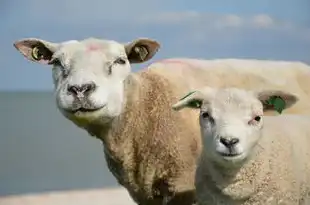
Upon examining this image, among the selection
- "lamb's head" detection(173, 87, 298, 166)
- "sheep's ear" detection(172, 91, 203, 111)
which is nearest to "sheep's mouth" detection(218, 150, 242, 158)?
"lamb's head" detection(173, 87, 298, 166)

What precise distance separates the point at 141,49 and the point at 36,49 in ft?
1.89

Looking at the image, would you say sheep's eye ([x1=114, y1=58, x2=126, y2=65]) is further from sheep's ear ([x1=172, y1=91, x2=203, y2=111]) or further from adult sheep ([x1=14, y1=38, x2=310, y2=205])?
sheep's ear ([x1=172, y1=91, x2=203, y2=111])

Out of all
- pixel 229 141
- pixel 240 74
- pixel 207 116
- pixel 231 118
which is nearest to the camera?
pixel 229 141

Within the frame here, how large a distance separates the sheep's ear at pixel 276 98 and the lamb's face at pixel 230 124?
0.21 ft

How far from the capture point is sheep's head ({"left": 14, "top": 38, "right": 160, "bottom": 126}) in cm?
421

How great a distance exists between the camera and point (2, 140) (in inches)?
822

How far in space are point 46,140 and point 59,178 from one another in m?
6.73

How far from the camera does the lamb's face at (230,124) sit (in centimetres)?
393

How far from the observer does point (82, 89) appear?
4.18 m

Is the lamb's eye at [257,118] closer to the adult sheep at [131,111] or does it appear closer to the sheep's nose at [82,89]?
the adult sheep at [131,111]

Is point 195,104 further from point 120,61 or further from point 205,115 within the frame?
point 120,61

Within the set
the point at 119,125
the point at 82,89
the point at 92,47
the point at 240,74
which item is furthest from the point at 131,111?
the point at 240,74

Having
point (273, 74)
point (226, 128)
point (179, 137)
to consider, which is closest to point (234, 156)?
point (226, 128)

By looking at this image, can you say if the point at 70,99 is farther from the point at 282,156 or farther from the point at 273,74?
the point at 273,74
